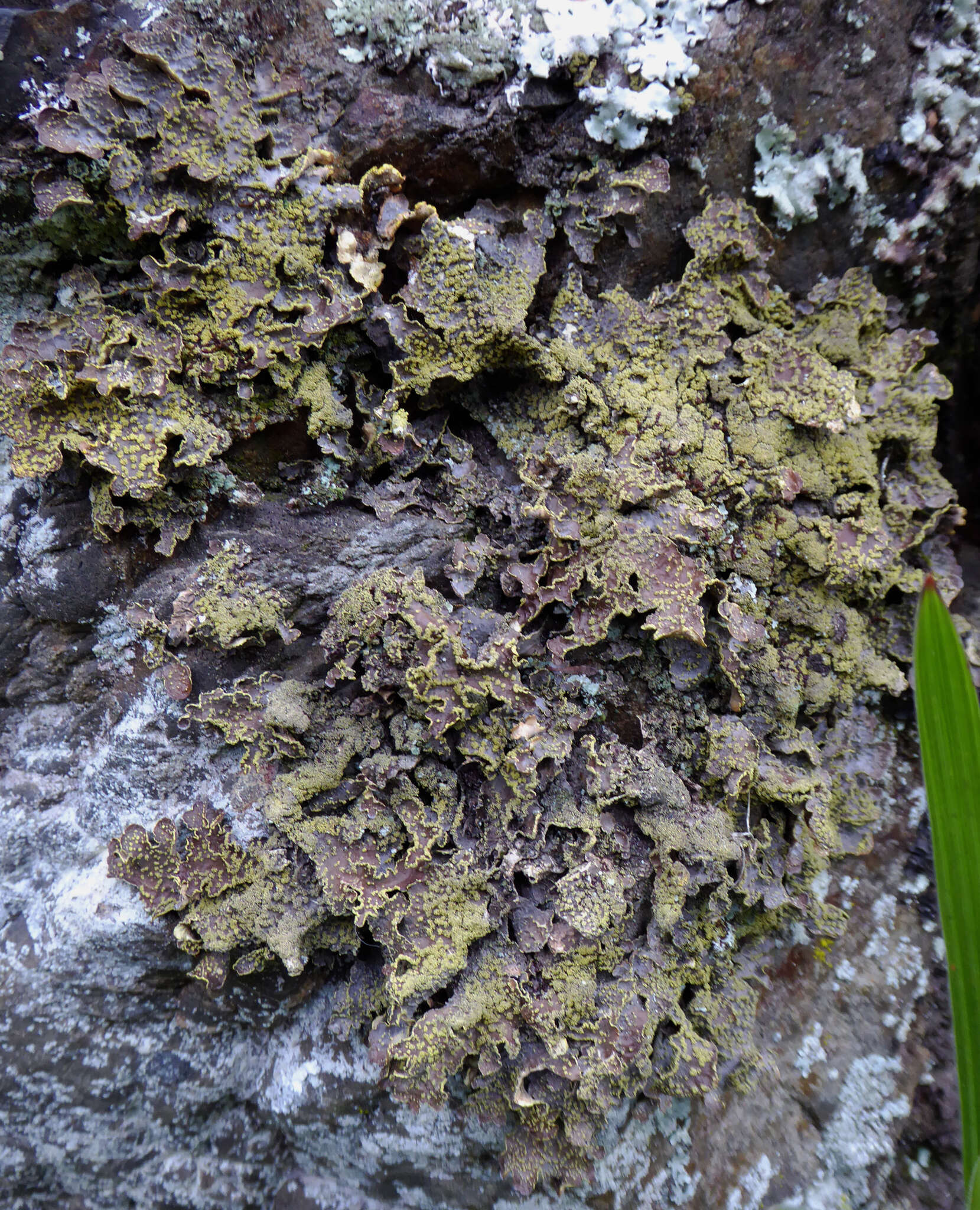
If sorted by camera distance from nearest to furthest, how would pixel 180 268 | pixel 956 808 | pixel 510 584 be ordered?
A: pixel 956 808, pixel 180 268, pixel 510 584

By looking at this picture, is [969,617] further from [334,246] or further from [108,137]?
[108,137]

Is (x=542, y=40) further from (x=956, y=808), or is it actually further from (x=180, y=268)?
(x=956, y=808)

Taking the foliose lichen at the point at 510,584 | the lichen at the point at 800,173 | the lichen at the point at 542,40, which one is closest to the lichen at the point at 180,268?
the foliose lichen at the point at 510,584

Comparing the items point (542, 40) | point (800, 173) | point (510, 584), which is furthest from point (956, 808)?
point (542, 40)

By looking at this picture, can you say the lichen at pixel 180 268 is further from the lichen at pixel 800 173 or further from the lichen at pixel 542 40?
the lichen at pixel 800 173

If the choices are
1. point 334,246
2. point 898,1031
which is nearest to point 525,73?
point 334,246

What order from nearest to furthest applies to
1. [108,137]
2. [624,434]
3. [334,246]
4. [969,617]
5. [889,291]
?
[108,137]
[334,246]
[624,434]
[889,291]
[969,617]
